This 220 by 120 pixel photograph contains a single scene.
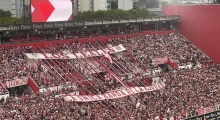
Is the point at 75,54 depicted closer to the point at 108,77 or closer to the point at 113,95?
the point at 108,77

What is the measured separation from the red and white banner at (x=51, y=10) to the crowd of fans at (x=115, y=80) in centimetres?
248

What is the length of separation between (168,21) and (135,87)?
16.7 meters

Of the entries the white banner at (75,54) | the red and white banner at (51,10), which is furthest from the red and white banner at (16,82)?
the red and white banner at (51,10)

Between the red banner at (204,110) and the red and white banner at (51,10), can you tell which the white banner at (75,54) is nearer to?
the red and white banner at (51,10)

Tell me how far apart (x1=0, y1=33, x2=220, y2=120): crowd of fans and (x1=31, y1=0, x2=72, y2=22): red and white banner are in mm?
2484

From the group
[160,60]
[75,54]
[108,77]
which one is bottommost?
[108,77]

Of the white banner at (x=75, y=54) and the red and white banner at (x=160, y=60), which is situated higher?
the white banner at (x=75, y=54)

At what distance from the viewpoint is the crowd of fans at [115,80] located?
1043 inches

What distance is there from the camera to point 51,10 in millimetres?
34875

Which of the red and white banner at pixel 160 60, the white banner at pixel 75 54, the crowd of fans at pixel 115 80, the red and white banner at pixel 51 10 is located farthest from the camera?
the red and white banner at pixel 160 60

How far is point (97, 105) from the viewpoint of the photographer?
28500mm

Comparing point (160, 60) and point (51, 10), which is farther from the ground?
point (51, 10)

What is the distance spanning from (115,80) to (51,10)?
8.36 m

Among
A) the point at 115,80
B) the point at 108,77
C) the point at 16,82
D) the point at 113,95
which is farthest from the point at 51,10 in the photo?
the point at 113,95
